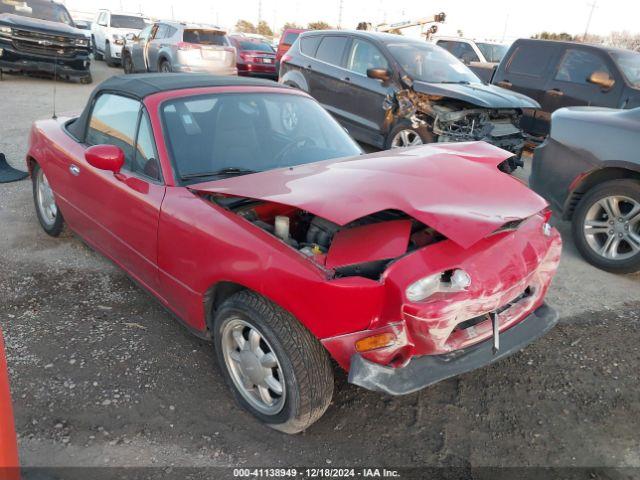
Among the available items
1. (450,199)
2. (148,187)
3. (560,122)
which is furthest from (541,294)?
(560,122)

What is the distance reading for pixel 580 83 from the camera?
25.4ft

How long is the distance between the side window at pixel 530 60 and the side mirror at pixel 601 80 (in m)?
1.07

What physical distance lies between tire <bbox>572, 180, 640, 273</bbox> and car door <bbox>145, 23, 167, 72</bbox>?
38.9ft

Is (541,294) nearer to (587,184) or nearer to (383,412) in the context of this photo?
(383,412)

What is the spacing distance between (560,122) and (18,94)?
38.8 feet

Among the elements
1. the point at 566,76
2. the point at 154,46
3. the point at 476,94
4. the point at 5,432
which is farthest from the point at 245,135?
the point at 154,46

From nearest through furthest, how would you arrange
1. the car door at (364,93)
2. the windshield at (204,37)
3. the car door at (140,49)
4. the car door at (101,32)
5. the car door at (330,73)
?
1. the car door at (364,93)
2. the car door at (330,73)
3. the windshield at (204,37)
4. the car door at (140,49)
5. the car door at (101,32)

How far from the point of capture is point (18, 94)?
1153 cm

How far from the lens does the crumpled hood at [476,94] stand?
635 centimetres

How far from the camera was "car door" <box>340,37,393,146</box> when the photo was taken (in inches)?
279

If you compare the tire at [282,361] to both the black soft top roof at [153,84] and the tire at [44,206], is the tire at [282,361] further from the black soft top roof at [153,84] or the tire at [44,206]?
the tire at [44,206]

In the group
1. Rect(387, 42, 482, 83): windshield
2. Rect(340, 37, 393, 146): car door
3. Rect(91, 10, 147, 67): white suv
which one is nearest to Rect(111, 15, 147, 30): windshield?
Rect(91, 10, 147, 67): white suv

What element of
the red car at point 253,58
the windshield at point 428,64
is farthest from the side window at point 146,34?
the windshield at point 428,64

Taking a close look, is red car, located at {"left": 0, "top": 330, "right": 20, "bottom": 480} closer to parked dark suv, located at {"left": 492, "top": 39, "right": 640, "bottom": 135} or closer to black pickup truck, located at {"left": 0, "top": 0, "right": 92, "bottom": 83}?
parked dark suv, located at {"left": 492, "top": 39, "right": 640, "bottom": 135}
